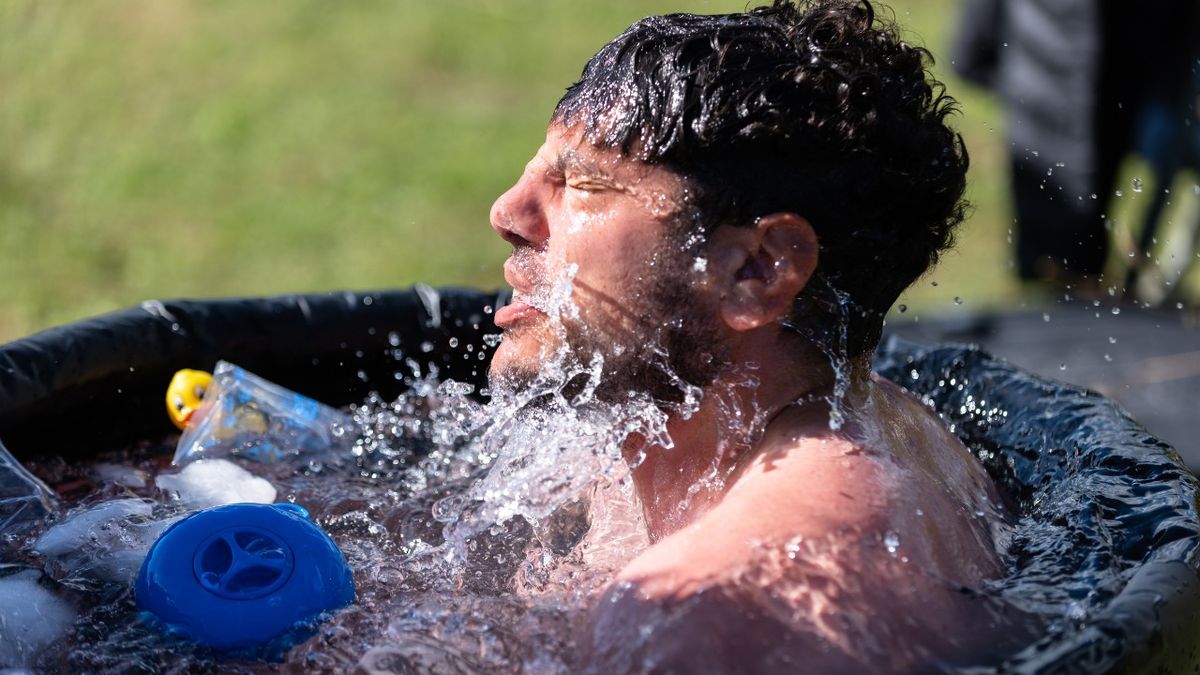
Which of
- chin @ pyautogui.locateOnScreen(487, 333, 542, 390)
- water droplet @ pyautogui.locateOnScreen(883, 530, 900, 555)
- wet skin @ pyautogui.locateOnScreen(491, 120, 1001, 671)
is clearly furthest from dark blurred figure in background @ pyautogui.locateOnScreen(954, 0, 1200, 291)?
water droplet @ pyautogui.locateOnScreen(883, 530, 900, 555)

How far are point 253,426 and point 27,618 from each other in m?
0.91

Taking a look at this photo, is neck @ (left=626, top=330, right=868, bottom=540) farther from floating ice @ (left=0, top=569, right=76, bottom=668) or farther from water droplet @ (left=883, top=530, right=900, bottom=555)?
floating ice @ (left=0, top=569, right=76, bottom=668)

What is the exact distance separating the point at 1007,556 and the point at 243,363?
72.9 inches

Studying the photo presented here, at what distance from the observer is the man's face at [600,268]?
7.25ft

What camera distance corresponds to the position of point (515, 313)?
7.60 feet

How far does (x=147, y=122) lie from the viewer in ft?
24.8

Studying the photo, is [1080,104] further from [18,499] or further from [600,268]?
[18,499]

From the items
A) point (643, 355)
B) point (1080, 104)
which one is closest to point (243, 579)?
point (643, 355)

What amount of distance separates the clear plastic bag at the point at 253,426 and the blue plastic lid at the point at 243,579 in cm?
72

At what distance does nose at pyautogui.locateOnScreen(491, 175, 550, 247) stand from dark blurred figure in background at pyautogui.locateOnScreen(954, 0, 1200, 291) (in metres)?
4.16

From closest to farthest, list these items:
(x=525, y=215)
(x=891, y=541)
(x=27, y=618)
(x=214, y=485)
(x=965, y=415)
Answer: (x=891, y=541) → (x=27, y=618) → (x=525, y=215) → (x=214, y=485) → (x=965, y=415)

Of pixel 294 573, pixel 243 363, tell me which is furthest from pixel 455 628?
pixel 243 363

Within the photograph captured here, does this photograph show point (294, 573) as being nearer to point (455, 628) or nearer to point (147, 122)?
point (455, 628)

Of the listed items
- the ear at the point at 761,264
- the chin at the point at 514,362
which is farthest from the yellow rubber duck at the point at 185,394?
the ear at the point at 761,264
